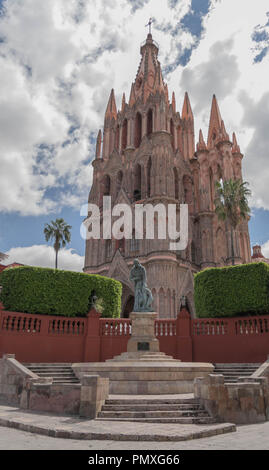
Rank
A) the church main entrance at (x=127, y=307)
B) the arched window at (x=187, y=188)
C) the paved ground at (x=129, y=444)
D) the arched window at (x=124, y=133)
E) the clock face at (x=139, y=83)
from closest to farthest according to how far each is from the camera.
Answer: the paved ground at (x=129, y=444) < the church main entrance at (x=127, y=307) < the arched window at (x=187, y=188) < the arched window at (x=124, y=133) < the clock face at (x=139, y=83)

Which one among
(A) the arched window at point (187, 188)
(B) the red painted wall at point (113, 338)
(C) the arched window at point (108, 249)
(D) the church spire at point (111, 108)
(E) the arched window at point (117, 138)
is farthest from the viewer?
(D) the church spire at point (111, 108)

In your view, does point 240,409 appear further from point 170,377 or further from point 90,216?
point 90,216

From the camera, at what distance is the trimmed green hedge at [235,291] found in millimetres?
17375

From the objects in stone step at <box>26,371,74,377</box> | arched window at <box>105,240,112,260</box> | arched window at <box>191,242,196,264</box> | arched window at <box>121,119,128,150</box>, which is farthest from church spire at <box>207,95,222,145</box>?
stone step at <box>26,371,74,377</box>

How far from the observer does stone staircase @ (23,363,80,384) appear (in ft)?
43.4

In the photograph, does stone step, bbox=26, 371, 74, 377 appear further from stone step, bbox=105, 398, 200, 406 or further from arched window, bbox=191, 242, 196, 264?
arched window, bbox=191, 242, 196, 264

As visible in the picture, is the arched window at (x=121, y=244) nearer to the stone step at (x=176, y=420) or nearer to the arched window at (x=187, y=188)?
the arched window at (x=187, y=188)

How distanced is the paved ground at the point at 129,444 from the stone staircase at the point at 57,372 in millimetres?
6773

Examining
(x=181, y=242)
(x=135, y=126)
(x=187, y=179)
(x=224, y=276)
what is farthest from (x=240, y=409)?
(x=135, y=126)

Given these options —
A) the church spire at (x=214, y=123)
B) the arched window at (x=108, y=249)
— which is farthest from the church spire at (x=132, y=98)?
the arched window at (x=108, y=249)

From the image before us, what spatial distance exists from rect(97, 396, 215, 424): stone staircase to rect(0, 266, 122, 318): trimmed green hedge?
9.39 m

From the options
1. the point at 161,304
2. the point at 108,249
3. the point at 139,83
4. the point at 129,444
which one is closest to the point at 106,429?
the point at 129,444

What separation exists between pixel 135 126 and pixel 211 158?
10.5m

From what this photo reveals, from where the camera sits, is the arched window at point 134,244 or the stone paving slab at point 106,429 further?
the arched window at point 134,244
